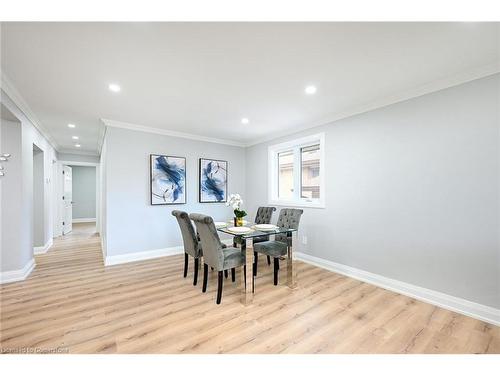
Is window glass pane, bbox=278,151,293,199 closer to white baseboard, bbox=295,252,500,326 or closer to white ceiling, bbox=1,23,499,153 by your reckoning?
white ceiling, bbox=1,23,499,153

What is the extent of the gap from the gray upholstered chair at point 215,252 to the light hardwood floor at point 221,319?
374 mm

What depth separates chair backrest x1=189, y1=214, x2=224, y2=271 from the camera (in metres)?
2.46

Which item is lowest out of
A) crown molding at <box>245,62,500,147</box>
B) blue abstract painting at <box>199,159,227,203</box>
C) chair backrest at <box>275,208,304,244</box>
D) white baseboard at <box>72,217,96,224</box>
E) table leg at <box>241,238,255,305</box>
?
white baseboard at <box>72,217,96,224</box>

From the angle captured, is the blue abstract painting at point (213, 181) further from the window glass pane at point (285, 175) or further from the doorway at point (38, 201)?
the doorway at point (38, 201)

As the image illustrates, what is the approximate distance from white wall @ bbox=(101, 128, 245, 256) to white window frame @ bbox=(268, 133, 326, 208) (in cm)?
154

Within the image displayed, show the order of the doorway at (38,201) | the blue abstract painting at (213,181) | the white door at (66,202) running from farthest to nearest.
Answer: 1. the white door at (66,202)
2. the blue abstract painting at (213,181)
3. the doorway at (38,201)

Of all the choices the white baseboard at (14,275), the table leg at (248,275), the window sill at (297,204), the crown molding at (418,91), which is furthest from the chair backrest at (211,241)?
the white baseboard at (14,275)

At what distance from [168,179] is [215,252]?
7.75 feet

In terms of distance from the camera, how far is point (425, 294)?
2.56 metres

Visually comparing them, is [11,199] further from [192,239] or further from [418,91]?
[418,91]

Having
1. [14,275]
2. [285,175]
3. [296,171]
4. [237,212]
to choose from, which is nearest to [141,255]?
[14,275]

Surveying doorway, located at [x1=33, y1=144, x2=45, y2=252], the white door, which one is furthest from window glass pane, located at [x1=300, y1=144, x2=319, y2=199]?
the white door

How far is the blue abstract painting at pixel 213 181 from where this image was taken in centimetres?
486
